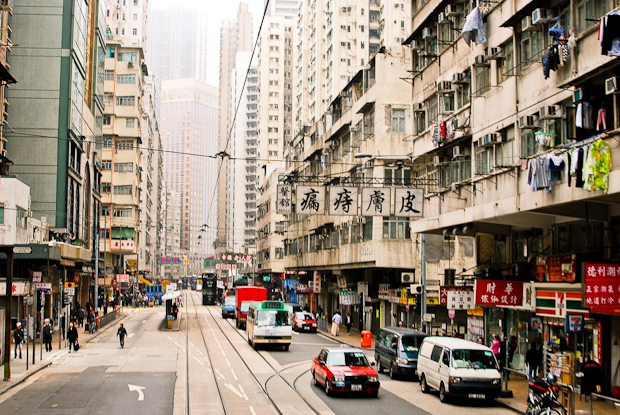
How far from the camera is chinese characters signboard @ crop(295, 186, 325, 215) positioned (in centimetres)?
2517

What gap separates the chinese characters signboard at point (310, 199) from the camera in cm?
2517

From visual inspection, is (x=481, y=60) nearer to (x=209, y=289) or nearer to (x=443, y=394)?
(x=443, y=394)

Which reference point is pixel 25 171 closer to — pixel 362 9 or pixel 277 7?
pixel 362 9

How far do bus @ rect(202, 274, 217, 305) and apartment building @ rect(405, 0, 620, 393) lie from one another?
5558cm

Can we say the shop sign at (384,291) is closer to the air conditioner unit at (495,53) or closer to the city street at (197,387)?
the city street at (197,387)

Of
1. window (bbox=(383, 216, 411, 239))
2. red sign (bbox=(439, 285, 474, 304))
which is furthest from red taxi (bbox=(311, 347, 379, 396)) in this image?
window (bbox=(383, 216, 411, 239))

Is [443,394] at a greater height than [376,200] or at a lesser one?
lesser

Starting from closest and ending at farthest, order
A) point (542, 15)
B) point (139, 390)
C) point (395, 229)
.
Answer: point (542, 15) → point (139, 390) → point (395, 229)

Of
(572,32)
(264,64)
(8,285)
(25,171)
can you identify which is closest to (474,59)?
(572,32)

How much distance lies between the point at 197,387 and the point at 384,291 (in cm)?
2235

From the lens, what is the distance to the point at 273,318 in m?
35.9

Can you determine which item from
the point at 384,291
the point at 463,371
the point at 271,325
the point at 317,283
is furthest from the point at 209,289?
the point at 463,371

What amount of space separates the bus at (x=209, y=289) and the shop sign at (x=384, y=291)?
42.3 meters

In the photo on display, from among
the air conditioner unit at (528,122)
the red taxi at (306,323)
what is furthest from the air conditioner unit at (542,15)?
the red taxi at (306,323)
